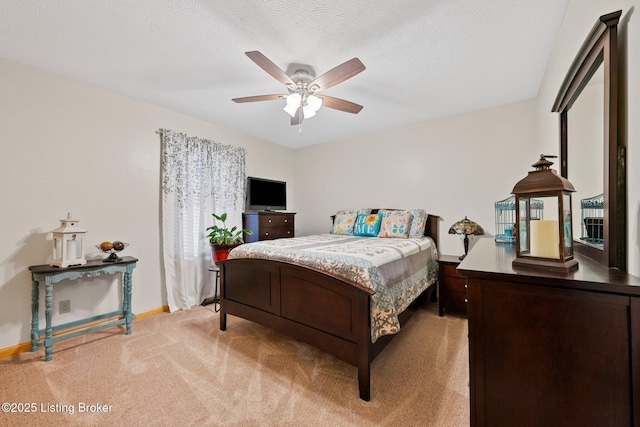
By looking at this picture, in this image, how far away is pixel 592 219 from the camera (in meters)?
1.16

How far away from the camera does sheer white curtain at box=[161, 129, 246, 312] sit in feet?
10.3

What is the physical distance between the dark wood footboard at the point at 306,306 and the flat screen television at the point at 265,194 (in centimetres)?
169

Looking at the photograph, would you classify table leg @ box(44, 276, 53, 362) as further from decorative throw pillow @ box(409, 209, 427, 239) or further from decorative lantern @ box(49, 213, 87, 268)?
decorative throw pillow @ box(409, 209, 427, 239)

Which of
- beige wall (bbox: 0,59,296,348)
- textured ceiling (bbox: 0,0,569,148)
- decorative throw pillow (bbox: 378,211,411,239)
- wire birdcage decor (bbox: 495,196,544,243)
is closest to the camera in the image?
textured ceiling (bbox: 0,0,569,148)

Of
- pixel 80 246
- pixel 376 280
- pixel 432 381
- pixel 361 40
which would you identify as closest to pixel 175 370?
pixel 80 246

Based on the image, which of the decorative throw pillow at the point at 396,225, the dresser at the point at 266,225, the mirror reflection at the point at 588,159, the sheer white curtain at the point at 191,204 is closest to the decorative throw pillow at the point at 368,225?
the decorative throw pillow at the point at 396,225

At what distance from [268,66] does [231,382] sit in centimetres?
221

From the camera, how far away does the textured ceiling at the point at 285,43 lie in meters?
1.63

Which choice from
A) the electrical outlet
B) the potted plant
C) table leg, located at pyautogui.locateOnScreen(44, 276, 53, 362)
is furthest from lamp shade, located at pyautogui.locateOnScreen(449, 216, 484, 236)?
the electrical outlet

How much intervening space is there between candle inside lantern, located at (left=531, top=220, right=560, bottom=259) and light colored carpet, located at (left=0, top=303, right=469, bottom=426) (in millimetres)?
1087

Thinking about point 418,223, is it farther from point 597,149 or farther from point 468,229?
point 597,149

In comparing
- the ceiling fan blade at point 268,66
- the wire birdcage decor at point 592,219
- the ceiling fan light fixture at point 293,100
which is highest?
the ceiling fan blade at point 268,66

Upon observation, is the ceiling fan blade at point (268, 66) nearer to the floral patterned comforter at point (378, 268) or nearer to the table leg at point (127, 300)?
the floral patterned comforter at point (378, 268)
